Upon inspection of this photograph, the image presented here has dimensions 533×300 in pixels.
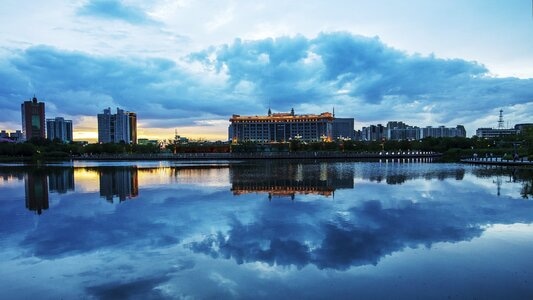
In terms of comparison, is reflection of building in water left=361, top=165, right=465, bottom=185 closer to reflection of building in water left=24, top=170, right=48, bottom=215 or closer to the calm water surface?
the calm water surface

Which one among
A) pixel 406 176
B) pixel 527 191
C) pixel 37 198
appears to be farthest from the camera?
pixel 406 176

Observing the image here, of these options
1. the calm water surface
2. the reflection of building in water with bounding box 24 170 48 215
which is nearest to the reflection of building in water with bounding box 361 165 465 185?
the calm water surface

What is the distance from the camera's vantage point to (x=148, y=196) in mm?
22875

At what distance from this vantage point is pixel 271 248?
1119 cm

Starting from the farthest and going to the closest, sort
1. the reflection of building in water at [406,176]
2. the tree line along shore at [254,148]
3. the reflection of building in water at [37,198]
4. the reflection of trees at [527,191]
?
the tree line along shore at [254,148], the reflection of building in water at [406,176], the reflection of trees at [527,191], the reflection of building in water at [37,198]

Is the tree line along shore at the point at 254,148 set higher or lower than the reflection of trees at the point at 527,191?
higher

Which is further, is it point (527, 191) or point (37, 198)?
point (37, 198)

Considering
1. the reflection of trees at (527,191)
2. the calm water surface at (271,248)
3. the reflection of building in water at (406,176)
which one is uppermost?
the reflection of trees at (527,191)

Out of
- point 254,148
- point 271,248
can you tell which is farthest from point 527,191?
point 254,148

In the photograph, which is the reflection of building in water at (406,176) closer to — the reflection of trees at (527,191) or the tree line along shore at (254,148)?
the reflection of trees at (527,191)

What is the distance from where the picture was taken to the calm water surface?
325 inches

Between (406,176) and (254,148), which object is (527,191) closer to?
(406,176)

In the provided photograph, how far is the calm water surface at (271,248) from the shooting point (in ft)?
27.1

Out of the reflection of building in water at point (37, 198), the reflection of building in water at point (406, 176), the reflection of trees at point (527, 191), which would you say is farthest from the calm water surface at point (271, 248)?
the reflection of building in water at point (406, 176)
